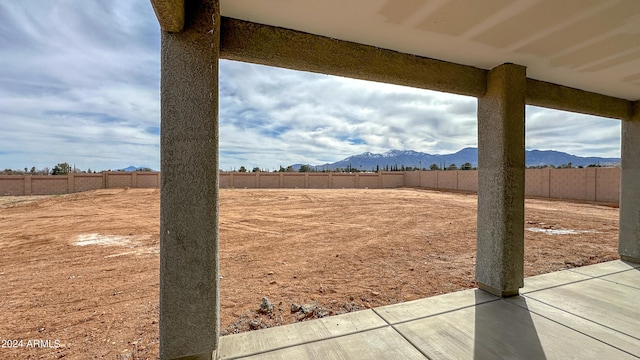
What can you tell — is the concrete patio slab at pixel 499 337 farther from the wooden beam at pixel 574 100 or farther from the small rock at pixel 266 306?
the wooden beam at pixel 574 100

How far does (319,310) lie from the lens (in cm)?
352

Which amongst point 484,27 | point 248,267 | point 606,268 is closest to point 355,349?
point 484,27

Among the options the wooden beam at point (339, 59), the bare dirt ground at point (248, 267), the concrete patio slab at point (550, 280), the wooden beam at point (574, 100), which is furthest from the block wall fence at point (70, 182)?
the wooden beam at point (574, 100)

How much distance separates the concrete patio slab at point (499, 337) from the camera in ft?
7.47

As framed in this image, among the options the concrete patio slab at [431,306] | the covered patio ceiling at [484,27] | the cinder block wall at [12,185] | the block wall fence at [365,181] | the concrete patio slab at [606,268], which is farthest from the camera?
the cinder block wall at [12,185]

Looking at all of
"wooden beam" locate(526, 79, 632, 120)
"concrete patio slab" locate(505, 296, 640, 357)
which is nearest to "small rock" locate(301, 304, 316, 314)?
"concrete patio slab" locate(505, 296, 640, 357)

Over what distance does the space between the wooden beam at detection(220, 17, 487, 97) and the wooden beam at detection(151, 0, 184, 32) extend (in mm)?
426

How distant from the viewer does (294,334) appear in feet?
8.39

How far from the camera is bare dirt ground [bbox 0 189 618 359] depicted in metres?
3.26

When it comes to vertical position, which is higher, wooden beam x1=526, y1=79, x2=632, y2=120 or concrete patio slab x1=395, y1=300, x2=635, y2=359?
wooden beam x1=526, y1=79, x2=632, y2=120

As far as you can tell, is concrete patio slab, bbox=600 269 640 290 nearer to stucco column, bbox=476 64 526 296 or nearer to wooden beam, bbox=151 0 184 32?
stucco column, bbox=476 64 526 296

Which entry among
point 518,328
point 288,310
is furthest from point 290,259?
point 518,328

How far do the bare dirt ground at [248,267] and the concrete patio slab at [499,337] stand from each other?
1.07m

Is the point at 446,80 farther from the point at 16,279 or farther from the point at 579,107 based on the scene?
the point at 16,279
